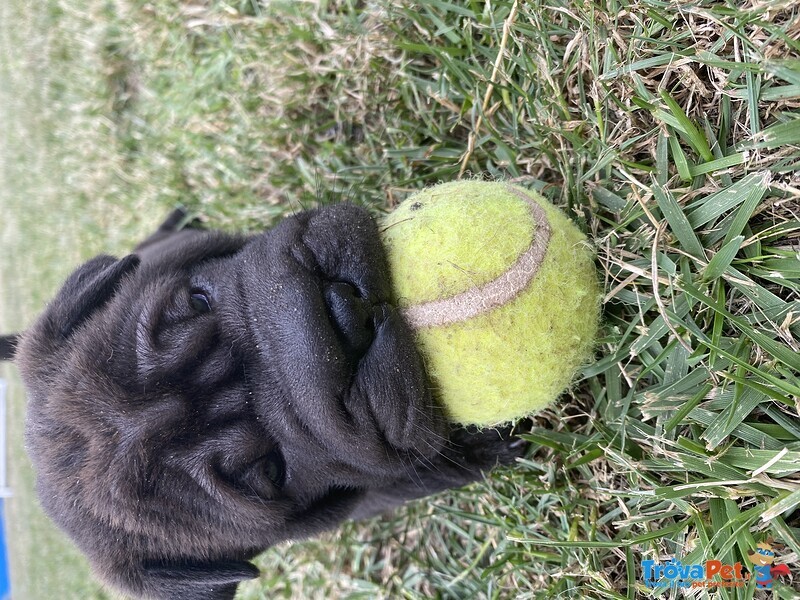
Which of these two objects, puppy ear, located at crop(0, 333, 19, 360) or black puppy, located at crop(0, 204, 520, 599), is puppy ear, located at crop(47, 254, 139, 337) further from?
puppy ear, located at crop(0, 333, 19, 360)

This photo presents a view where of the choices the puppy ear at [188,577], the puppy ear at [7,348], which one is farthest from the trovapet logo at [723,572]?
the puppy ear at [7,348]

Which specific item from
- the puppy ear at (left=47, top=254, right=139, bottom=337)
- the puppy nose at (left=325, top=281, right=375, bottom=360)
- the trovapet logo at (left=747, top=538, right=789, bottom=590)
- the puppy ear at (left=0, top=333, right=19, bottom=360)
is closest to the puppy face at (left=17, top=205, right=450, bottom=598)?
the puppy nose at (left=325, top=281, right=375, bottom=360)

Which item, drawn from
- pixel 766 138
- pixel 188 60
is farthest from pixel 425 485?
pixel 188 60

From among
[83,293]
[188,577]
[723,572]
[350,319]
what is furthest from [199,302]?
[723,572]

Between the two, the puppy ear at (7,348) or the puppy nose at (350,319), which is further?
the puppy ear at (7,348)

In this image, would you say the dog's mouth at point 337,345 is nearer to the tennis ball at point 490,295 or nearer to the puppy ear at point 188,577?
the tennis ball at point 490,295

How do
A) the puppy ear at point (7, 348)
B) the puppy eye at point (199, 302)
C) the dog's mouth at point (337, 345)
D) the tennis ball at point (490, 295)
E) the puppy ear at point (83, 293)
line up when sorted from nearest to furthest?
the dog's mouth at point (337, 345) < the tennis ball at point (490, 295) < the puppy eye at point (199, 302) < the puppy ear at point (83, 293) < the puppy ear at point (7, 348)

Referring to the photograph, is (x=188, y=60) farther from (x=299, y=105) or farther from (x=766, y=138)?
(x=766, y=138)
